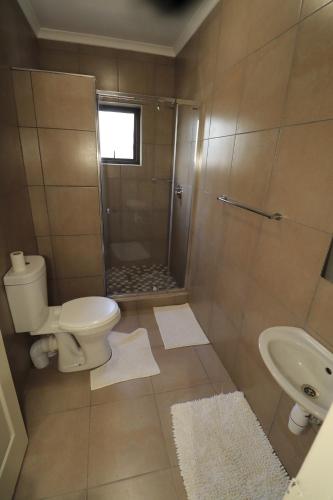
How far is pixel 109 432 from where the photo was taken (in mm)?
1336

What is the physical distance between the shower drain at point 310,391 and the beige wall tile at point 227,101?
140cm

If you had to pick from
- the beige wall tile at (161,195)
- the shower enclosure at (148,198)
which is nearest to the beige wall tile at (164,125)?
the shower enclosure at (148,198)

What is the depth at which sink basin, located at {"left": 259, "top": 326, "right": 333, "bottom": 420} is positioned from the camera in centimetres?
84

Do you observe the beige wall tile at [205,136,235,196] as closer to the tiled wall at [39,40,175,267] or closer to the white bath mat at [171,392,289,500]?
the tiled wall at [39,40,175,267]

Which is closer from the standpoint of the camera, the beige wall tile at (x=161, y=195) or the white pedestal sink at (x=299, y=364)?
the white pedestal sink at (x=299, y=364)

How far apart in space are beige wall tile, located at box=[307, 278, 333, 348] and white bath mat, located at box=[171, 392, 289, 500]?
0.79 meters

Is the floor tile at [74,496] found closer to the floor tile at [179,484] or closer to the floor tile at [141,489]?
the floor tile at [141,489]

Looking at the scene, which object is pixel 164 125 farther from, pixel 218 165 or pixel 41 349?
pixel 41 349

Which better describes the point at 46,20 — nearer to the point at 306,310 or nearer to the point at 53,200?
the point at 53,200

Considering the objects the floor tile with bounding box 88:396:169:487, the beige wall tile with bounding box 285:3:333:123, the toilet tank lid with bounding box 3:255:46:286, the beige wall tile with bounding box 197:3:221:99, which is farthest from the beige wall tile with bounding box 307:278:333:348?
the beige wall tile with bounding box 197:3:221:99

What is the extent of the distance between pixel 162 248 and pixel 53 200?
144cm

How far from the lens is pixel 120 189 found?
8.86 feet

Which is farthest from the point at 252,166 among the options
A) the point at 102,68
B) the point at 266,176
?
the point at 102,68

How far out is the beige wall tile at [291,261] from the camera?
38.8 inches
